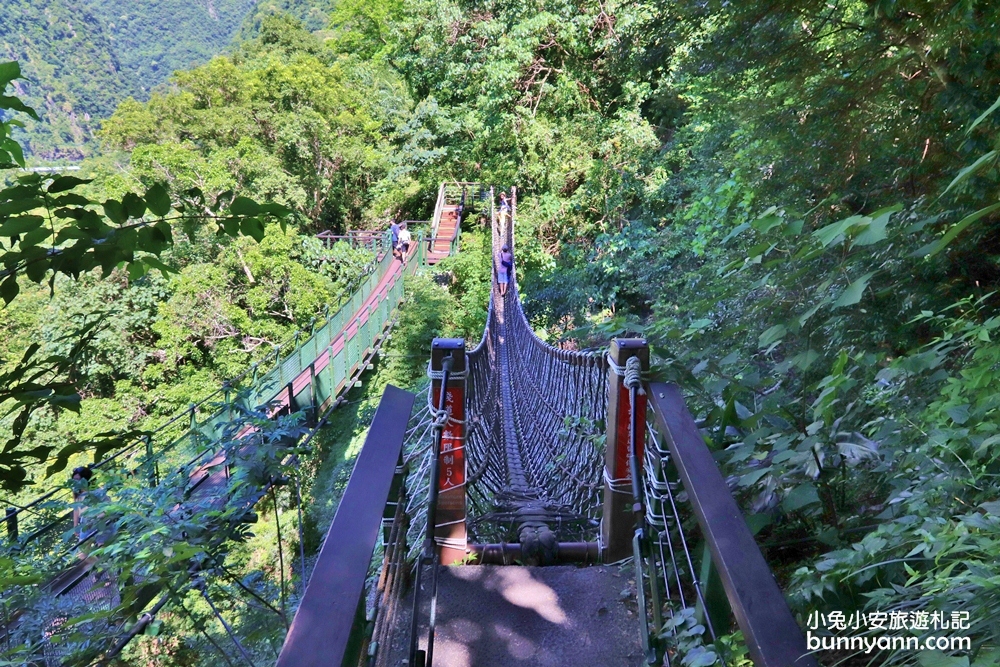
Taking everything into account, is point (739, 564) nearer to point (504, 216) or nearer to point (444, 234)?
point (504, 216)

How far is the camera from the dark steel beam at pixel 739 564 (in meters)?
0.65

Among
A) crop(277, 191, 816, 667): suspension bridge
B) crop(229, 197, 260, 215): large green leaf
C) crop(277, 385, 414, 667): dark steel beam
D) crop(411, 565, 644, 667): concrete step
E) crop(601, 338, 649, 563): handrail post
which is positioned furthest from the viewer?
crop(601, 338, 649, 563): handrail post

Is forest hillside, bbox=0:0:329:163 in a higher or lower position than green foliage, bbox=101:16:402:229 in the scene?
higher

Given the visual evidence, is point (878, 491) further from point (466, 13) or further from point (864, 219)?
point (466, 13)

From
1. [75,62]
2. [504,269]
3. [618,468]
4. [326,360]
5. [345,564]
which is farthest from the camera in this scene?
[75,62]

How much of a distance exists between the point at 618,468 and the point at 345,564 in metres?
1.11

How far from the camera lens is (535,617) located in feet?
4.82

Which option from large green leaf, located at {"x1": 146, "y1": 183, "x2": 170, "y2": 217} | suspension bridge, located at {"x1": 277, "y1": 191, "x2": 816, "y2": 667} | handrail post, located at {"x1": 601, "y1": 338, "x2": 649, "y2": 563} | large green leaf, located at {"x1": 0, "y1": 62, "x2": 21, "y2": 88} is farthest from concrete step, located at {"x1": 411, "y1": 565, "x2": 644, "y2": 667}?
large green leaf, located at {"x1": 0, "y1": 62, "x2": 21, "y2": 88}

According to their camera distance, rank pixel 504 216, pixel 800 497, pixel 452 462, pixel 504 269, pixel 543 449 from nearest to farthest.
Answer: pixel 800 497
pixel 452 462
pixel 543 449
pixel 504 269
pixel 504 216

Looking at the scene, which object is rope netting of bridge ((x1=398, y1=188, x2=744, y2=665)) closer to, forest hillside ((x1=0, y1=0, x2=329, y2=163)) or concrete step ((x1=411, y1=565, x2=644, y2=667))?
concrete step ((x1=411, y1=565, x2=644, y2=667))

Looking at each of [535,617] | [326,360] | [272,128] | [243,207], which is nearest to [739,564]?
[243,207]

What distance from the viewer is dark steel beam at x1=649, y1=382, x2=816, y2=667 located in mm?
650

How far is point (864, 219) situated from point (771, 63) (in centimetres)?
212

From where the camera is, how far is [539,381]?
414 cm
